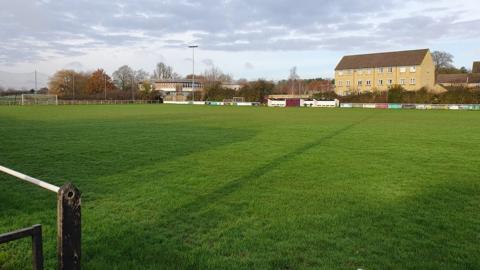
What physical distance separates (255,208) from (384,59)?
298 ft

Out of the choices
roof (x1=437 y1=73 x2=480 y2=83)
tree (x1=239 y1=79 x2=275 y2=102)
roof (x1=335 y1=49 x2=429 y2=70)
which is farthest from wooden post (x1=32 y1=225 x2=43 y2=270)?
roof (x1=437 y1=73 x2=480 y2=83)

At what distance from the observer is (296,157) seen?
43.3 ft

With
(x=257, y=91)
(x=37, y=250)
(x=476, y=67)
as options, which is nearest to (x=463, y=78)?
(x=476, y=67)

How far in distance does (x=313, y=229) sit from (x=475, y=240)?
7.16 ft

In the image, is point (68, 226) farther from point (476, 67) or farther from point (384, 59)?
point (476, 67)

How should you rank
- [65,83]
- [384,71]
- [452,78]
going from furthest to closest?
[65,83] < [452,78] < [384,71]

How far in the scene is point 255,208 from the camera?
7.04m

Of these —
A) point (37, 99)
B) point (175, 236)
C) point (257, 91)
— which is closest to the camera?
point (175, 236)

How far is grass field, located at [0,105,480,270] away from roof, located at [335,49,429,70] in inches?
3092

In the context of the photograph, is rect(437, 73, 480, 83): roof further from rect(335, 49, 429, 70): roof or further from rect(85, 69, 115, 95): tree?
rect(85, 69, 115, 95): tree

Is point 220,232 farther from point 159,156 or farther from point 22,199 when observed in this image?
point 159,156

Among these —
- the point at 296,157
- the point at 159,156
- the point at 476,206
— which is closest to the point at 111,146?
the point at 159,156

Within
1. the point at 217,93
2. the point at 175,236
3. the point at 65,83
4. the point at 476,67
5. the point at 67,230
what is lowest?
the point at 175,236

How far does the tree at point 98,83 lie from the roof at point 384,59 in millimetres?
67460
